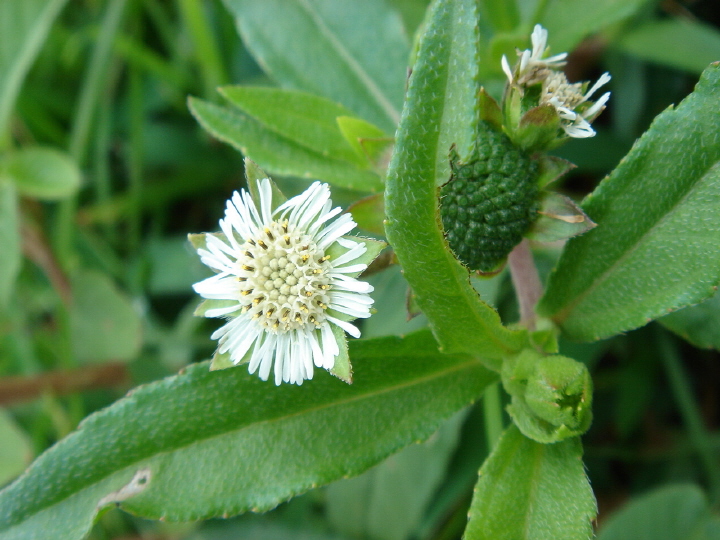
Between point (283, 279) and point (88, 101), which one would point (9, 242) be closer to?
point (88, 101)

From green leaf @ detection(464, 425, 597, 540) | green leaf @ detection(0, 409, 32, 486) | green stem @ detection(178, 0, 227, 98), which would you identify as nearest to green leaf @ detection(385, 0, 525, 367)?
green leaf @ detection(464, 425, 597, 540)

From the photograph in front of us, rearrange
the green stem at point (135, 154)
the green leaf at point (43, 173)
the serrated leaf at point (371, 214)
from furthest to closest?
the green stem at point (135, 154) → the green leaf at point (43, 173) → the serrated leaf at point (371, 214)

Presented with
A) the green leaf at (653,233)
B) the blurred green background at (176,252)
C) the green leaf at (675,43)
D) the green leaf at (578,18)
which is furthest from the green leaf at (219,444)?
the green leaf at (675,43)

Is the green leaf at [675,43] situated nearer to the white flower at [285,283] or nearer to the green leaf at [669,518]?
the green leaf at [669,518]

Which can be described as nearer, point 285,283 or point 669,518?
point 285,283

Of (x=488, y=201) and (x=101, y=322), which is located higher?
(x=488, y=201)

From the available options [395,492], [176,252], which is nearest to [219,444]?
[395,492]

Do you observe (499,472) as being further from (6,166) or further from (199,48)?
(6,166)
